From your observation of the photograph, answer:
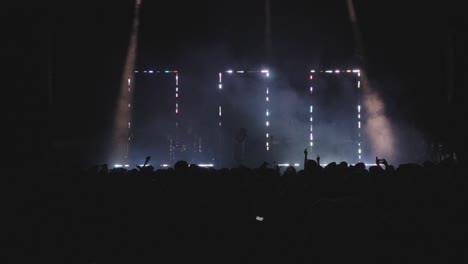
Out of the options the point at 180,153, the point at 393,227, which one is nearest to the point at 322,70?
the point at 180,153

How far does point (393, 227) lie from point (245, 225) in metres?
1.38

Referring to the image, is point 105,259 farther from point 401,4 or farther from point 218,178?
point 401,4

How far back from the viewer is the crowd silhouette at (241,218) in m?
2.00

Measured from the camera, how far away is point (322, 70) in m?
13.9

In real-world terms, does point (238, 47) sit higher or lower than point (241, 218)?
higher

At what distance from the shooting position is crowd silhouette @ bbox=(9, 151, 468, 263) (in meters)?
2.00

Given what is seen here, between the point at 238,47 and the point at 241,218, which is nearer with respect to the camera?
the point at 241,218

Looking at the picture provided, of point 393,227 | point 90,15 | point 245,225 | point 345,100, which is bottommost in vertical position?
point 245,225

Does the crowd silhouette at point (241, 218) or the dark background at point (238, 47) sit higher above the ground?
the dark background at point (238, 47)

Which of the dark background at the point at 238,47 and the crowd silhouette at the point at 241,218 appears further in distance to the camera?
the dark background at the point at 238,47

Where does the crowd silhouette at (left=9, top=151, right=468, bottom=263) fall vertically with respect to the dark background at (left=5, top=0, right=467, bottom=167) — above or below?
below

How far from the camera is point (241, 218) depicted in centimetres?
314

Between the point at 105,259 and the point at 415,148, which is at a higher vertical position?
the point at 415,148

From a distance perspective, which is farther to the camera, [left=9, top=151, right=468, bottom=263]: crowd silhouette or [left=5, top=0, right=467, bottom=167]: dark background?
[left=5, top=0, right=467, bottom=167]: dark background
